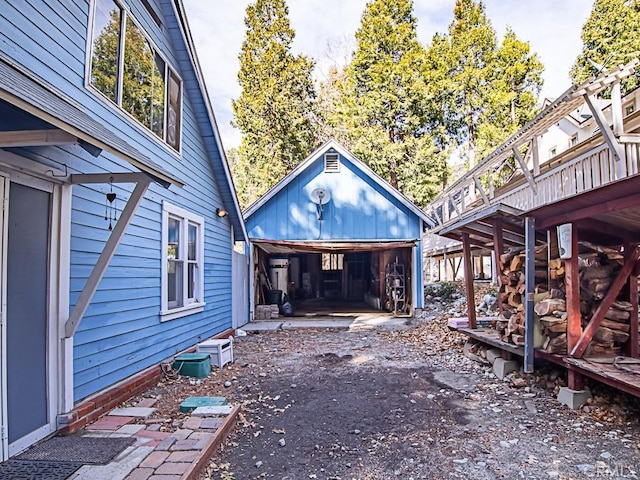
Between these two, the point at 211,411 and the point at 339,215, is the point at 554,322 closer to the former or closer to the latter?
the point at 211,411

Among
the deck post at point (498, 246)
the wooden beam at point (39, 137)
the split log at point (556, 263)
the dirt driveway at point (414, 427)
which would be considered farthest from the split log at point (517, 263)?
the wooden beam at point (39, 137)

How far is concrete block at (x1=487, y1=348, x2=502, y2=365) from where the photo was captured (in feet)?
19.6

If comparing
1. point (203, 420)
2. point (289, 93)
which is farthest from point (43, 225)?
point (289, 93)

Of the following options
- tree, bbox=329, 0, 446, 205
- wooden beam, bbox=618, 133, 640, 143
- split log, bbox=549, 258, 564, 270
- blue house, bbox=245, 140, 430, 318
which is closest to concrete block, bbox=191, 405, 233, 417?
split log, bbox=549, 258, 564, 270

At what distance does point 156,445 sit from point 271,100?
69.8ft

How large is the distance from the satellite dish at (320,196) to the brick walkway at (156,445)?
27.1ft

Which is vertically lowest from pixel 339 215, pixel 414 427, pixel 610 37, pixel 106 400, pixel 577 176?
pixel 414 427

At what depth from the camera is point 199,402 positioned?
4.38 m

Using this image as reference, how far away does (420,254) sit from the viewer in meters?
12.3

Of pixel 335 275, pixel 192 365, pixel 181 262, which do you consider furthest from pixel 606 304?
pixel 335 275

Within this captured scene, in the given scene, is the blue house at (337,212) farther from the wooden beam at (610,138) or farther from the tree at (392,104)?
the tree at (392,104)

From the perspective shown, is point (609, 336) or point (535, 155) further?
point (535, 155)

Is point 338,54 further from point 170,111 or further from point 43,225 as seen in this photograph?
point 43,225

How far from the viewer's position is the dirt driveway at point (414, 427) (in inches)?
125
